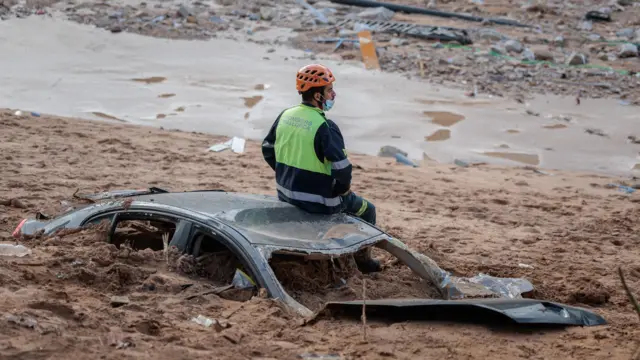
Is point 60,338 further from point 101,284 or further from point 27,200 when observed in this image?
point 27,200

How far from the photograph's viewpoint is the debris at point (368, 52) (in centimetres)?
1673

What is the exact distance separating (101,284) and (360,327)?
1622mm

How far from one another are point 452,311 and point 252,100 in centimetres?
964

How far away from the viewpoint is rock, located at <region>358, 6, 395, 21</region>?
21.3 meters

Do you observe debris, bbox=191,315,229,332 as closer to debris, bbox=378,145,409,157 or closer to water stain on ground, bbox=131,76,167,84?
debris, bbox=378,145,409,157

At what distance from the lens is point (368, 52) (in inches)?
680

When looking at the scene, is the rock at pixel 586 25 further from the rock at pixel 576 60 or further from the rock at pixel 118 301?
the rock at pixel 118 301

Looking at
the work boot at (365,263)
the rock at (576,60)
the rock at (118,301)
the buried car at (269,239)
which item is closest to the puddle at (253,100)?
the rock at (576,60)

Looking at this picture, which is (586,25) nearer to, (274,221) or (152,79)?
(152,79)

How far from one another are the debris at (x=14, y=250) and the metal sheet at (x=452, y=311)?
2.07 meters

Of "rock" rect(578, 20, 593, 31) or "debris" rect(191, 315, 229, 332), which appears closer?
"debris" rect(191, 315, 229, 332)

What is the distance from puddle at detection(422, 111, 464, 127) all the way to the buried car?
7.73 m

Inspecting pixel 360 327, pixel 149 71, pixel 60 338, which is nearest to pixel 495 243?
pixel 360 327

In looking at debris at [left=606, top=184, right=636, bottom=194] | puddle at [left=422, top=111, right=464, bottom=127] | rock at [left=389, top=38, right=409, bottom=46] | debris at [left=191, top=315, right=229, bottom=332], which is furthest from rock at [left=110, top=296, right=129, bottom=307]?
rock at [left=389, top=38, right=409, bottom=46]
